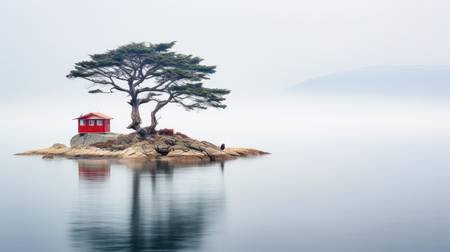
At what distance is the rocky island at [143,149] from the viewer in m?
74.8

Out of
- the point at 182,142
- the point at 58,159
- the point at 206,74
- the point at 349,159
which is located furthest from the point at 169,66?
the point at 349,159

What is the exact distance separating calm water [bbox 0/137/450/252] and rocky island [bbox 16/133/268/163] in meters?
6.45

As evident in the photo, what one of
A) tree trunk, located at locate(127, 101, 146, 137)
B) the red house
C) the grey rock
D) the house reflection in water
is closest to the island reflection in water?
the house reflection in water

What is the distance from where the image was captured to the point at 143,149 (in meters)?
74.9

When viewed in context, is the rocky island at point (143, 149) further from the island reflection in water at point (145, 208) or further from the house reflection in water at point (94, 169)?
the island reflection in water at point (145, 208)

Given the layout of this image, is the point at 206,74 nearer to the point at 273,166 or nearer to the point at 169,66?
the point at 169,66

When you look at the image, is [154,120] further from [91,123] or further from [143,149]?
[91,123]

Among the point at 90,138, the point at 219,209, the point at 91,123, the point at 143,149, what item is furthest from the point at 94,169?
the point at 219,209

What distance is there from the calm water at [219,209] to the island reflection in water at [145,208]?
0.06 m

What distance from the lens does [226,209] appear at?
41.0 meters

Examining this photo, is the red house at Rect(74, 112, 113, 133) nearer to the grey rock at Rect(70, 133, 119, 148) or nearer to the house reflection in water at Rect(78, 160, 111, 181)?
the grey rock at Rect(70, 133, 119, 148)

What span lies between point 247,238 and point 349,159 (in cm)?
5964

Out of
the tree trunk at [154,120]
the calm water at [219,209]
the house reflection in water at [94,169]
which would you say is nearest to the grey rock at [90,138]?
the tree trunk at [154,120]

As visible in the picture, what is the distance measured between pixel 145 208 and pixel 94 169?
24.8 metres
